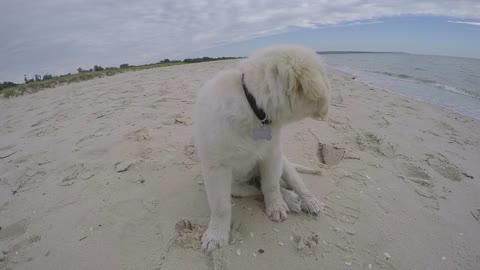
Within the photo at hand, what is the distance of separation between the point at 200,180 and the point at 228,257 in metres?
1.02

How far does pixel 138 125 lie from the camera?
4297 millimetres

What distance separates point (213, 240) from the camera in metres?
2.15

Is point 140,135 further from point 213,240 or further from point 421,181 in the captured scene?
point 421,181

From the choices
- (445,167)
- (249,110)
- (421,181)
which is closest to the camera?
(249,110)

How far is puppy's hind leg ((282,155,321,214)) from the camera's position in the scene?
2501 mm

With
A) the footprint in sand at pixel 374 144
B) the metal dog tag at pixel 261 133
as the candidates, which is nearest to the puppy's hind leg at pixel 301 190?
the metal dog tag at pixel 261 133

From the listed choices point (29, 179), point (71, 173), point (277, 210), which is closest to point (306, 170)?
point (277, 210)

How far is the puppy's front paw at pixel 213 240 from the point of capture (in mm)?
2131

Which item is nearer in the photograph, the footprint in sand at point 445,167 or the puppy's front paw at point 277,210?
the puppy's front paw at point 277,210

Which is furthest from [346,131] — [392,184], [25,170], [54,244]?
[25,170]

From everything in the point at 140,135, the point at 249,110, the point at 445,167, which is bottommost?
the point at 445,167

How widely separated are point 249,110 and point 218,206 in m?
0.74

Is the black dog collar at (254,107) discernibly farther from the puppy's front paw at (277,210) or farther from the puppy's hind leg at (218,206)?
the puppy's front paw at (277,210)

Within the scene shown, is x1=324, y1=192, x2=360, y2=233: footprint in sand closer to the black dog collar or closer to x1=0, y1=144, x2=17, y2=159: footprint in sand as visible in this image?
the black dog collar
